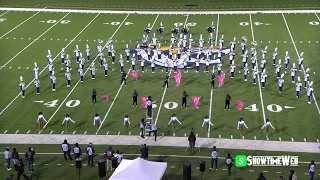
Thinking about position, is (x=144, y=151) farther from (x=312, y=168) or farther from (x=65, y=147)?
(x=312, y=168)

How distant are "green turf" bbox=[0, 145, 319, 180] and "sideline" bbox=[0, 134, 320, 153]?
36cm

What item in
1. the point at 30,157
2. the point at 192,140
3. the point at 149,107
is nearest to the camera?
the point at 30,157

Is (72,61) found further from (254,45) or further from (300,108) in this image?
(300,108)

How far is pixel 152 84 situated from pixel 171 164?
8.65 metres

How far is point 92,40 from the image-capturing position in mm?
35812

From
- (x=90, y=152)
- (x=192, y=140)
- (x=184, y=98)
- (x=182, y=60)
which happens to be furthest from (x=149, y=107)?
(x=182, y=60)

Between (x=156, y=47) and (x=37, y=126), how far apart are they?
11.0 metres

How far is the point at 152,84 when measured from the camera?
2792cm

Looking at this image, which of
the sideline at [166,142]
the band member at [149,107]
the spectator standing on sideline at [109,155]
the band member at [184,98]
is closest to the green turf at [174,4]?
the band member at [184,98]

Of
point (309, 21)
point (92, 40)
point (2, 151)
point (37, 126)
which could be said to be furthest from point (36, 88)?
point (309, 21)

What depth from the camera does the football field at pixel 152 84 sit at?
23.2 meters

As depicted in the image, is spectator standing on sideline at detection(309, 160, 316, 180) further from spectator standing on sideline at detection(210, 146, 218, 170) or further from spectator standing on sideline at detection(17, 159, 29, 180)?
spectator standing on sideline at detection(17, 159, 29, 180)

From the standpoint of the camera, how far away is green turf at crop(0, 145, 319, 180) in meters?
19.0

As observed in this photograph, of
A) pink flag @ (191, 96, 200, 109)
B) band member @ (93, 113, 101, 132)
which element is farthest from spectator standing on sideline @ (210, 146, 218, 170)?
pink flag @ (191, 96, 200, 109)
